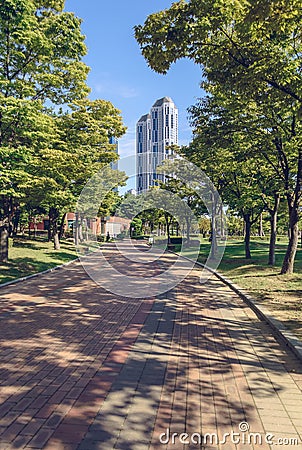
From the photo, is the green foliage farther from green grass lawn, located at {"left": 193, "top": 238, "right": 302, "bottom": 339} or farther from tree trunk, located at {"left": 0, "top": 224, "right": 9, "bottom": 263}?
green grass lawn, located at {"left": 193, "top": 238, "right": 302, "bottom": 339}

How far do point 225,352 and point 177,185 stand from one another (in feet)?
93.2

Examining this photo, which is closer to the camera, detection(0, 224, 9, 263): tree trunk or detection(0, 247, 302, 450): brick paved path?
detection(0, 247, 302, 450): brick paved path

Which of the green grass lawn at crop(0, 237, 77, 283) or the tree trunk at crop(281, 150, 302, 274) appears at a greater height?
the tree trunk at crop(281, 150, 302, 274)

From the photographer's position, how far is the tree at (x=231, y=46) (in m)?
8.16

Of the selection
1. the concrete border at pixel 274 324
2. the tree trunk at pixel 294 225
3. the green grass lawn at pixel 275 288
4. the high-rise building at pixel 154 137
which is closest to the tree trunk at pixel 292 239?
the tree trunk at pixel 294 225

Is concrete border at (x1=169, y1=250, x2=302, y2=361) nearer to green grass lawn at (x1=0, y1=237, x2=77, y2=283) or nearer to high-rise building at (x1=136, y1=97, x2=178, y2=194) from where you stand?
green grass lawn at (x1=0, y1=237, x2=77, y2=283)

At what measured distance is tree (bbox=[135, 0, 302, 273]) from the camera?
8.16 meters
